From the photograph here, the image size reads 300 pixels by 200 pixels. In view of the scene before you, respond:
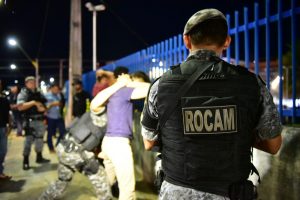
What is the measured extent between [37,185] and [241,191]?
5.00m

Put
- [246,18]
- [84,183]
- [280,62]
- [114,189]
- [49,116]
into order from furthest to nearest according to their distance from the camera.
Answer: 1. [49,116]
2. [84,183]
3. [114,189]
4. [246,18]
5. [280,62]

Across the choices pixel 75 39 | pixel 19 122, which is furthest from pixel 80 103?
pixel 19 122

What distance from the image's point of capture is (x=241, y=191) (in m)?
1.84

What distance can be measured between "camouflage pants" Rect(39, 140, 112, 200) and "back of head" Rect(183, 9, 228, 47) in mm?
2752

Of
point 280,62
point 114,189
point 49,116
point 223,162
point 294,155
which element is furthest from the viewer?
point 49,116

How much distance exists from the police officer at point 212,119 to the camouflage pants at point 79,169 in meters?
2.53

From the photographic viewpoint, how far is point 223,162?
1.82 metres

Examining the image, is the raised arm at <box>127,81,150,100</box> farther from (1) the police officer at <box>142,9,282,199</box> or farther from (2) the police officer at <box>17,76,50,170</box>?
(2) the police officer at <box>17,76,50,170</box>

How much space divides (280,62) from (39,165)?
5.64 meters

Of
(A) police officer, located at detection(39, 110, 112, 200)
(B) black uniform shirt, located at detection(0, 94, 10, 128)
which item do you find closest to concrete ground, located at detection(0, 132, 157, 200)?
(B) black uniform shirt, located at detection(0, 94, 10, 128)

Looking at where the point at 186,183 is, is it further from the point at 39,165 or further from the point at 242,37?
the point at 39,165

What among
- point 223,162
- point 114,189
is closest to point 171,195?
point 223,162

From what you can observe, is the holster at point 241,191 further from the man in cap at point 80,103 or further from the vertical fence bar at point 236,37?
the man in cap at point 80,103

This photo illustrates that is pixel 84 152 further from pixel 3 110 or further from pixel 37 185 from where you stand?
pixel 3 110
